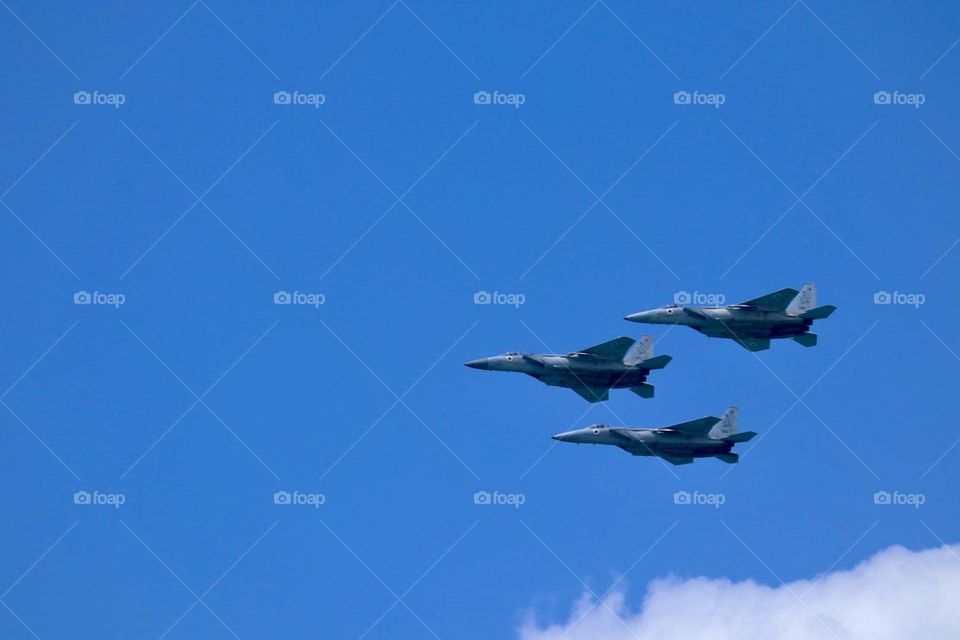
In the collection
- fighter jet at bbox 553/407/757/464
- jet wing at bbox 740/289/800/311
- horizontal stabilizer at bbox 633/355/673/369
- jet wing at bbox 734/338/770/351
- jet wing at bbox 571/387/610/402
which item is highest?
jet wing at bbox 740/289/800/311

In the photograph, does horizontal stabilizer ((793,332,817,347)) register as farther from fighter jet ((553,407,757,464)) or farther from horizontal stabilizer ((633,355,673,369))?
horizontal stabilizer ((633,355,673,369))

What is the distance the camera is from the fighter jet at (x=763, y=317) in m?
118

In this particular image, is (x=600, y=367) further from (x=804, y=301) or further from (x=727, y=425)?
(x=804, y=301)

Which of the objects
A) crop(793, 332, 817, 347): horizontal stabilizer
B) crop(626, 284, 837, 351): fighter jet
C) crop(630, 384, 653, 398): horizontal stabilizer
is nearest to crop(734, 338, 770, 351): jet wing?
crop(626, 284, 837, 351): fighter jet

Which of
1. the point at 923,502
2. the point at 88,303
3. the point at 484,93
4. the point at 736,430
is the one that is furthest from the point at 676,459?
the point at 88,303

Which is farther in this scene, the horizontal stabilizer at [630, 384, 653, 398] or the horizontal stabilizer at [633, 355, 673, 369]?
the horizontal stabilizer at [630, 384, 653, 398]

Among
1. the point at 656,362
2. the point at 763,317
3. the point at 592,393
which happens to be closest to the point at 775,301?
the point at 763,317

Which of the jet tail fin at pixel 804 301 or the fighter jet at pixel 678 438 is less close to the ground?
the jet tail fin at pixel 804 301

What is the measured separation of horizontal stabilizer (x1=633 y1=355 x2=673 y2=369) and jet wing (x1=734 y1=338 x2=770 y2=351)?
13.7 ft

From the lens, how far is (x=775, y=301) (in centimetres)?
11850

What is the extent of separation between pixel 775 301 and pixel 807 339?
2.70 metres

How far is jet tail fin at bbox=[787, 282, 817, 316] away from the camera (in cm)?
11850

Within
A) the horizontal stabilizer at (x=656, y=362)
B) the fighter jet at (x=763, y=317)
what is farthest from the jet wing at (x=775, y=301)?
the horizontal stabilizer at (x=656, y=362)

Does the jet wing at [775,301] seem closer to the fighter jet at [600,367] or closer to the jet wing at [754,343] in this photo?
the jet wing at [754,343]
